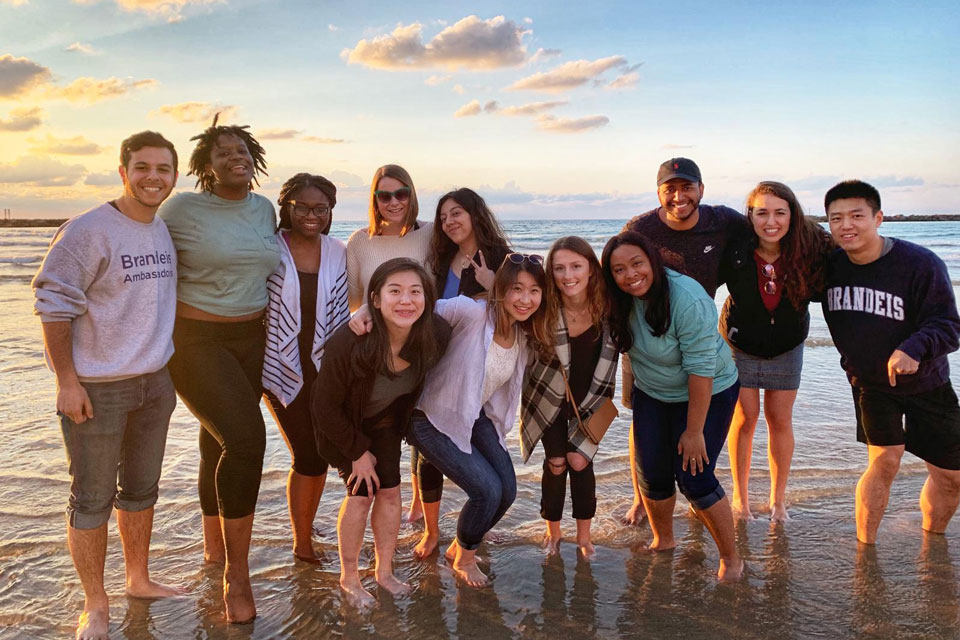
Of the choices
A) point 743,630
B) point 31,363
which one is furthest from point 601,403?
point 31,363

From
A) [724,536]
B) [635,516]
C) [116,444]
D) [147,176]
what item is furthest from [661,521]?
[147,176]

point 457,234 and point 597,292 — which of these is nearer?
point 597,292

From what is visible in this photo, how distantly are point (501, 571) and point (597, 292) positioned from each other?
184cm

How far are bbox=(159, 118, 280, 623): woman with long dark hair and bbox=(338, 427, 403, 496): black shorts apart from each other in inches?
22.7

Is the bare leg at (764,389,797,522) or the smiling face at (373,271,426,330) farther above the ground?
the smiling face at (373,271,426,330)

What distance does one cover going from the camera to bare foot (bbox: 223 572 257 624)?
349cm

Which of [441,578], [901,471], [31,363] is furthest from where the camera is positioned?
[31,363]

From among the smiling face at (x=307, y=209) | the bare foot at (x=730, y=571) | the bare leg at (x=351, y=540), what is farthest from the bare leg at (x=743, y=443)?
the smiling face at (x=307, y=209)

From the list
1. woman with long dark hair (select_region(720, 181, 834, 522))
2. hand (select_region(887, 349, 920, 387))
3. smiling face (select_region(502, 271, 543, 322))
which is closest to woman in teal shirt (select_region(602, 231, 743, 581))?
smiling face (select_region(502, 271, 543, 322))

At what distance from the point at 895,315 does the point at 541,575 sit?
272 centimetres

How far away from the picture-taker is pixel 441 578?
3965 mm

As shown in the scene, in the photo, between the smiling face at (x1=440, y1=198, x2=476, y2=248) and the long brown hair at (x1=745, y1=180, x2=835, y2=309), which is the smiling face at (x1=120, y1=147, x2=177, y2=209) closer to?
the smiling face at (x1=440, y1=198, x2=476, y2=248)

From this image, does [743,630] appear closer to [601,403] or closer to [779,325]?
[601,403]

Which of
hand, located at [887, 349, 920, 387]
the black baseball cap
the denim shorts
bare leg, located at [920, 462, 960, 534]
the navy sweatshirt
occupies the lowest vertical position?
Result: bare leg, located at [920, 462, 960, 534]
